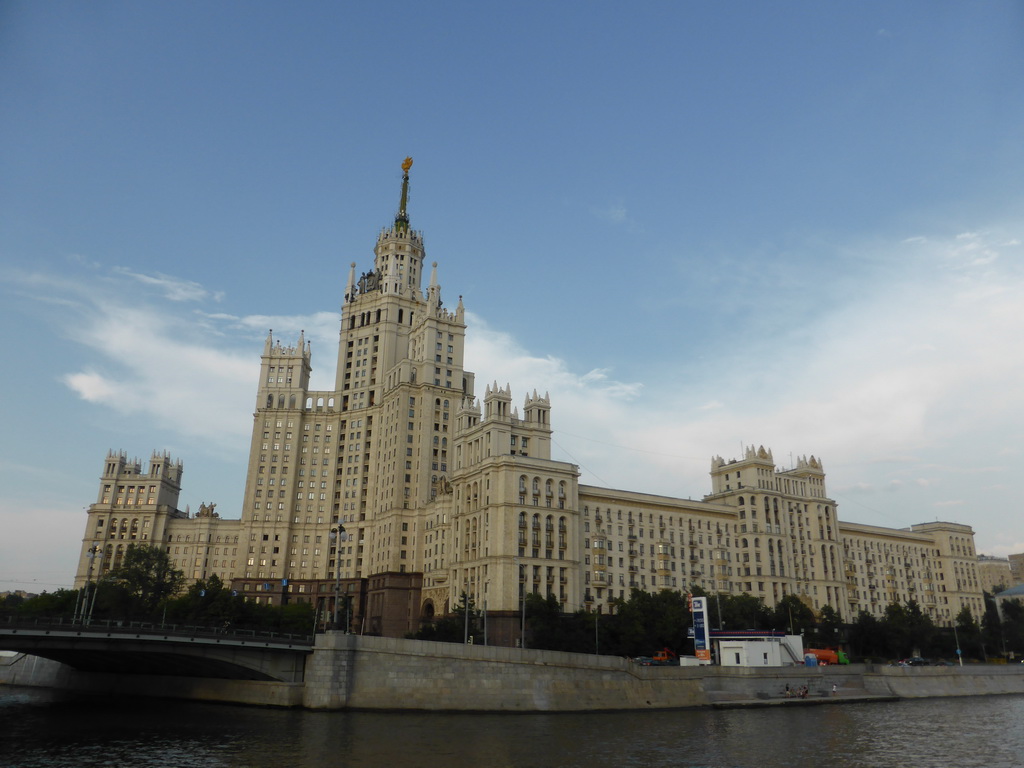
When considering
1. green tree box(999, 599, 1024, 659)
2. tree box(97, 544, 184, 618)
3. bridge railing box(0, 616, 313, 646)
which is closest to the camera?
bridge railing box(0, 616, 313, 646)

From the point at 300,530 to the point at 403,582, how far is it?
39.4m

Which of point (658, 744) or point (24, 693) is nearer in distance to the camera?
point (658, 744)

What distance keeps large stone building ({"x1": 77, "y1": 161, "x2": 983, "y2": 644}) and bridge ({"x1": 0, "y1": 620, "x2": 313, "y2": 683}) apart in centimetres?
3625

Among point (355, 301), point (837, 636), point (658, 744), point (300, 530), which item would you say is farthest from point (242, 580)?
point (658, 744)

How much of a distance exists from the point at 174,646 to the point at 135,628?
3.72 meters

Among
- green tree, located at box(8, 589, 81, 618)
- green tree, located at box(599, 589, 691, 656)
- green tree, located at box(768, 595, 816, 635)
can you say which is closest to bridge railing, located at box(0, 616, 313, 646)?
green tree, located at box(599, 589, 691, 656)

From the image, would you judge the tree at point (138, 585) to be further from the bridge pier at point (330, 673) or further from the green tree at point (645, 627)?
the green tree at point (645, 627)

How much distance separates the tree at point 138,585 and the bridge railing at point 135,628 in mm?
58434

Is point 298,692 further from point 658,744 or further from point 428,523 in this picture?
point 428,523

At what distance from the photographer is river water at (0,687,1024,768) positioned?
155 ft

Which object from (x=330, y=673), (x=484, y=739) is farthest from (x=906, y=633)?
(x=330, y=673)

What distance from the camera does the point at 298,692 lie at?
70.7 metres

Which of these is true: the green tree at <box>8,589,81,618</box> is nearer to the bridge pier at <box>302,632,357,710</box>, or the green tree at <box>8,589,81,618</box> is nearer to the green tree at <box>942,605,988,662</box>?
the bridge pier at <box>302,632,357,710</box>

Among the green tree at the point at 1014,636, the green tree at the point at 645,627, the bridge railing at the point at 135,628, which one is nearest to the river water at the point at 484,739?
the bridge railing at the point at 135,628
